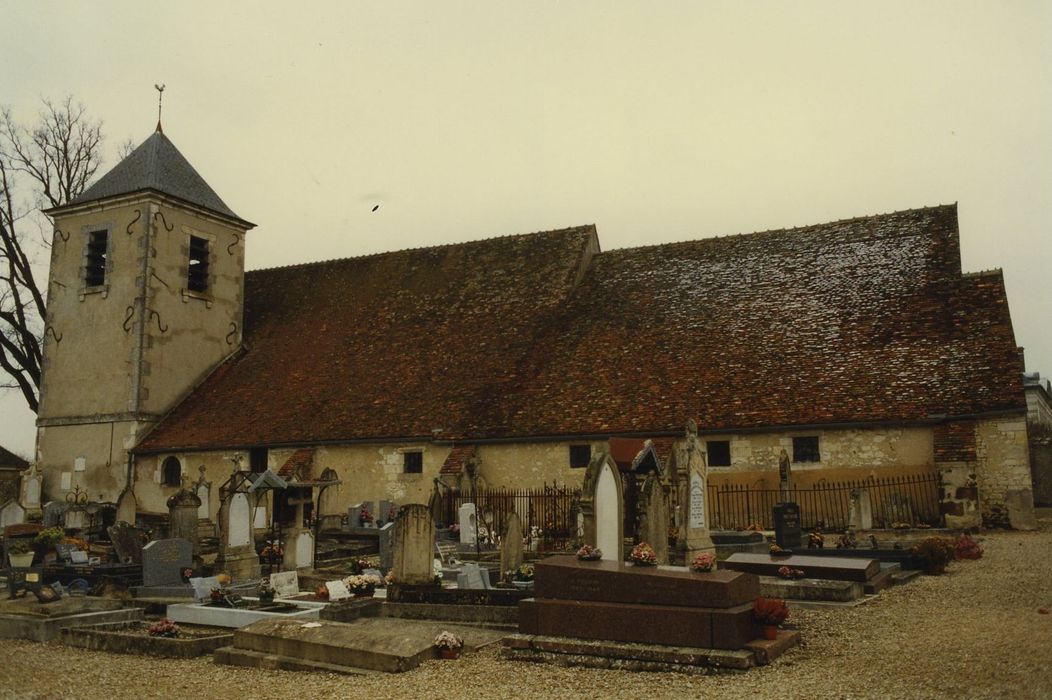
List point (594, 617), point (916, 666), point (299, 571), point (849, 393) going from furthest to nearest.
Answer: point (849, 393), point (299, 571), point (594, 617), point (916, 666)

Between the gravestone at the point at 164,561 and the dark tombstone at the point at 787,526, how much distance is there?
32.2ft

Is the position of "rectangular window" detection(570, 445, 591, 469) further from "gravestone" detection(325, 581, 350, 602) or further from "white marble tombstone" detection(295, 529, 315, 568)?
"gravestone" detection(325, 581, 350, 602)

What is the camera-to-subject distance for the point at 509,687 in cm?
759

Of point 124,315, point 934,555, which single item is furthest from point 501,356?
point 934,555

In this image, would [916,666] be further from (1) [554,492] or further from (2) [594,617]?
(1) [554,492]

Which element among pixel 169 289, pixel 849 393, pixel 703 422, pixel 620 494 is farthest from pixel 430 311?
pixel 620 494

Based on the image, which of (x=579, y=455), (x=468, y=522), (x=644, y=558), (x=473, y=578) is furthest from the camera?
(x=579, y=455)

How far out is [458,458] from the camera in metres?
21.4

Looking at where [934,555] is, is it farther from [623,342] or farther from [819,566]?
[623,342]

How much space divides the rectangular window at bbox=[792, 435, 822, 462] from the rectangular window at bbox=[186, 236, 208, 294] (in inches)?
779

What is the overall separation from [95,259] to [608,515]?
75.3 ft

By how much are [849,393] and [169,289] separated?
67.8ft

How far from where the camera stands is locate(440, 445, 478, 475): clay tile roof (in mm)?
21047

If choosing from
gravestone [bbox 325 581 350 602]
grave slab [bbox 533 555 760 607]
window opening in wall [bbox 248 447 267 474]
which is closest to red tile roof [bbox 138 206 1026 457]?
window opening in wall [bbox 248 447 267 474]
